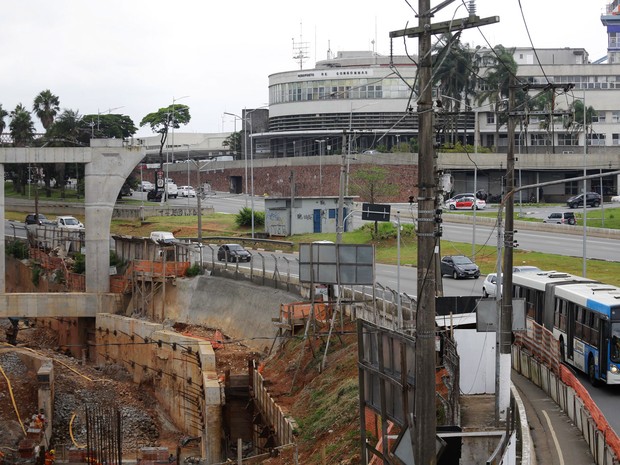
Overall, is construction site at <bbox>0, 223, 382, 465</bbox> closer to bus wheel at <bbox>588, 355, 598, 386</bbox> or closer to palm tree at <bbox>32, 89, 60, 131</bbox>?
bus wheel at <bbox>588, 355, 598, 386</bbox>

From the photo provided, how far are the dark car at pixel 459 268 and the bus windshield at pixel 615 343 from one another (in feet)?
77.2

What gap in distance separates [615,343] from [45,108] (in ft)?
322

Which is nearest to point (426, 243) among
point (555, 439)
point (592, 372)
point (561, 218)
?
point (555, 439)

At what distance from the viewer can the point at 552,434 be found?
25.5 m

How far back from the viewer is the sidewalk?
2327 cm

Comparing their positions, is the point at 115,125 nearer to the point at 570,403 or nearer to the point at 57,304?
the point at 57,304

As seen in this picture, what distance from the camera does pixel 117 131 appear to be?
123750 millimetres

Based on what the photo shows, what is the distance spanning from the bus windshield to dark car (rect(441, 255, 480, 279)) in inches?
926

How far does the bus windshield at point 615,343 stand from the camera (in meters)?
29.7

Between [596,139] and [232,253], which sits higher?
[596,139]

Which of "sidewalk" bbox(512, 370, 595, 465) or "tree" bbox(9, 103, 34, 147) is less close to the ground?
"tree" bbox(9, 103, 34, 147)

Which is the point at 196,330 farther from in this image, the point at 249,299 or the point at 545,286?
the point at 545,286

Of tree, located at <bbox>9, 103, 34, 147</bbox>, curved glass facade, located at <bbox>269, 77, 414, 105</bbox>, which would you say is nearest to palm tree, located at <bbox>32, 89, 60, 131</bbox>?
tree, located at <bbox>9, 103, 34, 147</bbox>

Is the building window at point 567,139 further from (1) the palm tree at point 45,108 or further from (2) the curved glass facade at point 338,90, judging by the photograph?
(1) the palm tree at point 45,108
